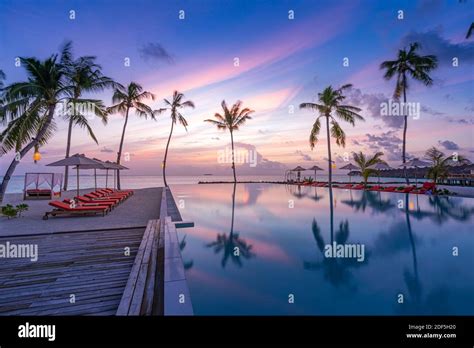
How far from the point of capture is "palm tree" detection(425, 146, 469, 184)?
59.2 ft

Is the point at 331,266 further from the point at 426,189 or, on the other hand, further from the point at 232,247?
the point at 426,189

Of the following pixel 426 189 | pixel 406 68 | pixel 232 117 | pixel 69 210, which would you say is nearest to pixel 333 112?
pixel 406 68

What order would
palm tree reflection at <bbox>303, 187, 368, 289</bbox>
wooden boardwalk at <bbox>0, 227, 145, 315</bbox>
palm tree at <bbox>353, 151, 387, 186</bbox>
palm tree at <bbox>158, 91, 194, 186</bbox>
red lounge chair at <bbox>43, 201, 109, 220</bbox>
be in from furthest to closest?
1. palm tree at <bbox>158, 91, 194, 186</bbox>
2. palm tree at <bbox>353, 151, 387, 186</bbox>
3. red lounge chair at <bbox>43, 201, 109, 220</bbox>
4. palm tree reflection at <bbox>303, 187, 368, 289</bbox>
5. wooden boardwalk at <bbox>0, 227, 145, 315</bbox>

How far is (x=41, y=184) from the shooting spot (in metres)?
14.5

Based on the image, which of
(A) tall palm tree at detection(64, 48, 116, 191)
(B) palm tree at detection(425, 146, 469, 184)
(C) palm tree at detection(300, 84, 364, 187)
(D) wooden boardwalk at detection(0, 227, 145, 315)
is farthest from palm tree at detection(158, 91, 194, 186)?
(B) palm tree at detection(425, 146, 469, 184)

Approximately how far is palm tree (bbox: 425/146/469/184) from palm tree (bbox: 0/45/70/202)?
2490 cm

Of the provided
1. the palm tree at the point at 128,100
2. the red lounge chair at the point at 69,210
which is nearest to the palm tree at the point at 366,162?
the palm tree at the point at 128,100

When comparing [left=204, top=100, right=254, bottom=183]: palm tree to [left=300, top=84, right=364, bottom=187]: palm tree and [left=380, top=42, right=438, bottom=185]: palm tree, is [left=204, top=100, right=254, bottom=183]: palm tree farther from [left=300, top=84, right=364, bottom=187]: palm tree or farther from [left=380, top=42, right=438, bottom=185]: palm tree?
[left=380, top=42, right=438, bottom=185]: palm tree

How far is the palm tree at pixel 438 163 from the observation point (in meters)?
18.0

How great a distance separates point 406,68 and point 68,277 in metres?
24.8

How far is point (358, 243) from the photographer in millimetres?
6539
